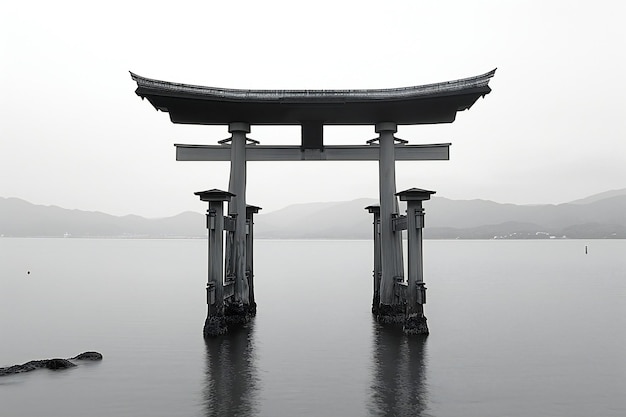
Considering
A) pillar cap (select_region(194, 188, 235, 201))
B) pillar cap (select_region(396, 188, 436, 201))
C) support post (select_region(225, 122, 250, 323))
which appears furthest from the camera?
support post (select_region(225, 122, 250, 323))

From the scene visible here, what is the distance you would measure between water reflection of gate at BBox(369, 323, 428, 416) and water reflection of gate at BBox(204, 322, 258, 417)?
230 cm

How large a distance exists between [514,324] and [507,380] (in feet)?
29.7

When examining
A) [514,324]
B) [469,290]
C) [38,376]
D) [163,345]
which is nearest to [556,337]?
[514,324]

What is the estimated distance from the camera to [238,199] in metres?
14.8

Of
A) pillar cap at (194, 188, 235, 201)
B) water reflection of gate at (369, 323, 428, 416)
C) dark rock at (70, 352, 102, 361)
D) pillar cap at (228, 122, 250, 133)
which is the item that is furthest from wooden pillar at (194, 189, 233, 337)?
water reflection of gate at (369, 323, 428, 416)

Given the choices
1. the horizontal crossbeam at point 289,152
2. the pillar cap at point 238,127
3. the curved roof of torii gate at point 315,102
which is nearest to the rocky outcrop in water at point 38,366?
the horizontal crossbeam at point 289,152

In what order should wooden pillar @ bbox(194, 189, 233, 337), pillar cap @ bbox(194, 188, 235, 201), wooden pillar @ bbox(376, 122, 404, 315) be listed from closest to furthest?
pillar cap @ bbox(194, 188, 235, 201), wooden pillar @ bbox(194, 189, 233, 337), wooden pillar @ bbox(376, 122, 404, 315)

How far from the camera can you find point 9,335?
1720cm

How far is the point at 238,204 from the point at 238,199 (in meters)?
0.15

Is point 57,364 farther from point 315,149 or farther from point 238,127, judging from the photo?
point 315,149

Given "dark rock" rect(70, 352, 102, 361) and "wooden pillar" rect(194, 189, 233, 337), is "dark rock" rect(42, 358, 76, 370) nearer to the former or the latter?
"dark rock" rect(70, 352, 102, 361)

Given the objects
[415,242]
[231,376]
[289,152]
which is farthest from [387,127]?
[231,376]

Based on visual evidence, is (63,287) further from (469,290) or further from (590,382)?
(590,382)

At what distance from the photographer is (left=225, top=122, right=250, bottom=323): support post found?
14781mm
